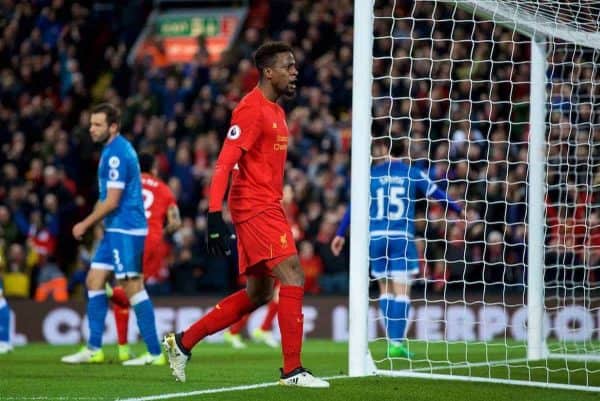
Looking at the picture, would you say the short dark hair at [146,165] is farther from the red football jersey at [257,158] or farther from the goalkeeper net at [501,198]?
the red football jersey at [257,158]

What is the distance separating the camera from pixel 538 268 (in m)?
10.6

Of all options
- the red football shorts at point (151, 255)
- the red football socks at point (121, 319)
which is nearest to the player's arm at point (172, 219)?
the red football shorts at point (151, 255)

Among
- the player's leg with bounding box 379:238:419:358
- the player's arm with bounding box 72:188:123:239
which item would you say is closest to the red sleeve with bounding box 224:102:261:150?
the player's arm with bounding box 72:188:123:239

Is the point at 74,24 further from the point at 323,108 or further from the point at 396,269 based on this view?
the point at 396,269

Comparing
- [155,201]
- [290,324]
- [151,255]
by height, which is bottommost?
[290,324]

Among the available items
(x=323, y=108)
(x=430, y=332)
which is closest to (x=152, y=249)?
(x=430, y=332)

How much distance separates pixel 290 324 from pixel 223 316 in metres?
0.57

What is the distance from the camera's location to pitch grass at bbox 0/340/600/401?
732 cm

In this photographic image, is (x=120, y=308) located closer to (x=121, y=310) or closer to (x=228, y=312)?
(x=121, y=310)

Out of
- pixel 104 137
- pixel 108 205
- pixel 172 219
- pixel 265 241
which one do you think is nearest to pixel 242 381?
pixel 265 241

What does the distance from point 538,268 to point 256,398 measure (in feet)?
13.8

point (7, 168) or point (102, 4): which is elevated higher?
point (102, 4)

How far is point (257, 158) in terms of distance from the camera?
7727 millimetres

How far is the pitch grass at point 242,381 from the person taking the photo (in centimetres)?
732
